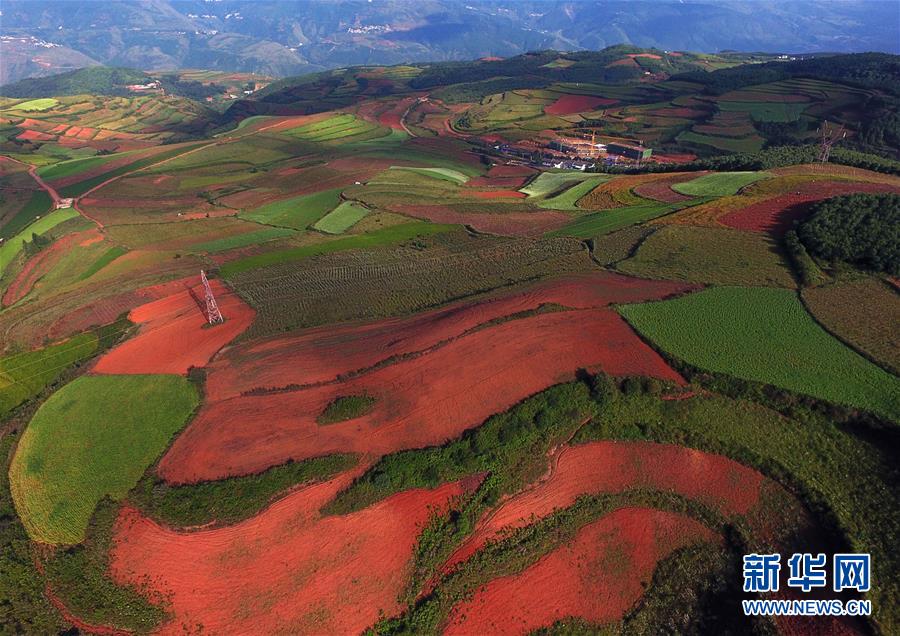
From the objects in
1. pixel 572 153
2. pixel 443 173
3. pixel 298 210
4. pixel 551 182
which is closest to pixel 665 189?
pixel 551 182

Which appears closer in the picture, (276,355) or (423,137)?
(276,355)

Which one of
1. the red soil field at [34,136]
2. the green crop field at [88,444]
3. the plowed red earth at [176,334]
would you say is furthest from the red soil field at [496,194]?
the red soil field at [34,136]

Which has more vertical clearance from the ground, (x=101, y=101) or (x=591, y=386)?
(x=101, y=101)

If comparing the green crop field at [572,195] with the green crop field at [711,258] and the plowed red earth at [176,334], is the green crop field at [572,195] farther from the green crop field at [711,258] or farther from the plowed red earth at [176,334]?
the plowed red earth at [176,334]

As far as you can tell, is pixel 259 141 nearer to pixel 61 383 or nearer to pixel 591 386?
pixel 61 383

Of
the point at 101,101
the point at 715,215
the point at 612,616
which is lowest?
the point at 612,616

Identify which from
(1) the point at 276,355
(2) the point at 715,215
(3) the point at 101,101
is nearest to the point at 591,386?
(1) the point at 276,355

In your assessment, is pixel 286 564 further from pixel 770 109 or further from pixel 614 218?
pixel 770 109
